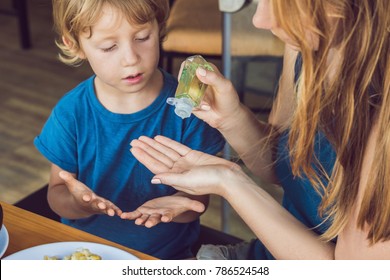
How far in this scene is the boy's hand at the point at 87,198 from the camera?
1.14 m

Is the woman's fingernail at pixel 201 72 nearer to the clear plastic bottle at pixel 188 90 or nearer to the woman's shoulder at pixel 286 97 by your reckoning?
the clear plastic bottle at pixel 188 90

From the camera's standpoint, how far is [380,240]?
1008 mm

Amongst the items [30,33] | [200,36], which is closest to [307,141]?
[200,36]

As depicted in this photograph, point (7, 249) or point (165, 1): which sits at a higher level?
point (165, 1)

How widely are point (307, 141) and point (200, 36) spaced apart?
4.48 feet

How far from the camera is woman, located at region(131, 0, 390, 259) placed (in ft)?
3.02

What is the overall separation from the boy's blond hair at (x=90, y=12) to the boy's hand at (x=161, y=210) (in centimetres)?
36

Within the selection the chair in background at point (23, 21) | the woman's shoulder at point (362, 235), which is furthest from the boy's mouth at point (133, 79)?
the chair in background at point (23, 21)

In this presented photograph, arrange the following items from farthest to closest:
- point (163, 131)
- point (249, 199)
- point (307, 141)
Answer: point (163, 131) → point (249, 199) → point (307, 141)

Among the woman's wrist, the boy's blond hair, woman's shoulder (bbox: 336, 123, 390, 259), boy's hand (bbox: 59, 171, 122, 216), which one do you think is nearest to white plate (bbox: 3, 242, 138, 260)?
boy's hand (bbox: 59, 171, 122, 216)

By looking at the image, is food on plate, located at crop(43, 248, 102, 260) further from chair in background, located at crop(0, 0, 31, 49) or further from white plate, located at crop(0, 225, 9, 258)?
chair in background, located at crop(0, 0, 31, 49)

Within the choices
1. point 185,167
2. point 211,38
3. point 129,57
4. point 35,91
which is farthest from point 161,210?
point 35,91

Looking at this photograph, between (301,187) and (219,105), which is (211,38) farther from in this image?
(301,187)
